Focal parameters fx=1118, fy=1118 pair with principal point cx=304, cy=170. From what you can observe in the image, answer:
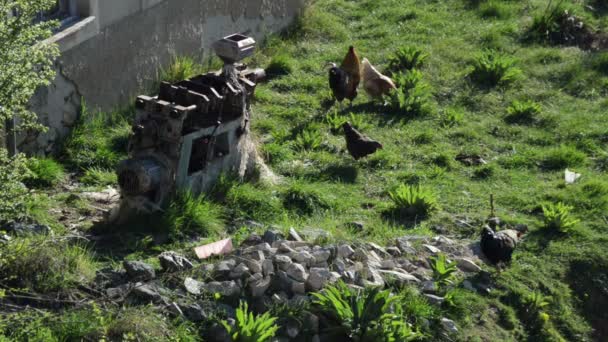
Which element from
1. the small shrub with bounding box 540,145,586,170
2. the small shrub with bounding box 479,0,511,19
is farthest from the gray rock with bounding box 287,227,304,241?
the small shrub with bounding box 479,0,511,19

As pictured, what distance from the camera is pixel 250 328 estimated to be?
8000mm

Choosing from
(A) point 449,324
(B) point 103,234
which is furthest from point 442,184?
(B) point 103,234

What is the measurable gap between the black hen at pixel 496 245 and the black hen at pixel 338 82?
3814 mm

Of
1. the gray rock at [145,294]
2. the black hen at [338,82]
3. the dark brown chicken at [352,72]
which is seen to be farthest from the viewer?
the dark brown chicken at [352,72]

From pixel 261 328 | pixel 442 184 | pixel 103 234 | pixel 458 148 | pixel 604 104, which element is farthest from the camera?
pixel 604 104

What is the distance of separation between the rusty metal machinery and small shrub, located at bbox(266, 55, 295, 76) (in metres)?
3.25

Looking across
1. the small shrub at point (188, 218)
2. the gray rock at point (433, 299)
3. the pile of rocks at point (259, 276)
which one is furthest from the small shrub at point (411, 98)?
the gray rock at point (433, 299)

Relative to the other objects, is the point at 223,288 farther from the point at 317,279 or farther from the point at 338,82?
the point at 338,82

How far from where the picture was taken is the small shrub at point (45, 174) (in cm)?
1079

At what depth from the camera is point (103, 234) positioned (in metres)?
9.84

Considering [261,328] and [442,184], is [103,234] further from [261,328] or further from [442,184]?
[442,184]

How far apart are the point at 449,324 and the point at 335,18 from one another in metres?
8.21

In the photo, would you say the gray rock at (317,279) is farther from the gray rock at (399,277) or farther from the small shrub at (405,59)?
the small shrub at (405,59)

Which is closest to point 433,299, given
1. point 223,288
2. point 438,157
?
point 223,288
